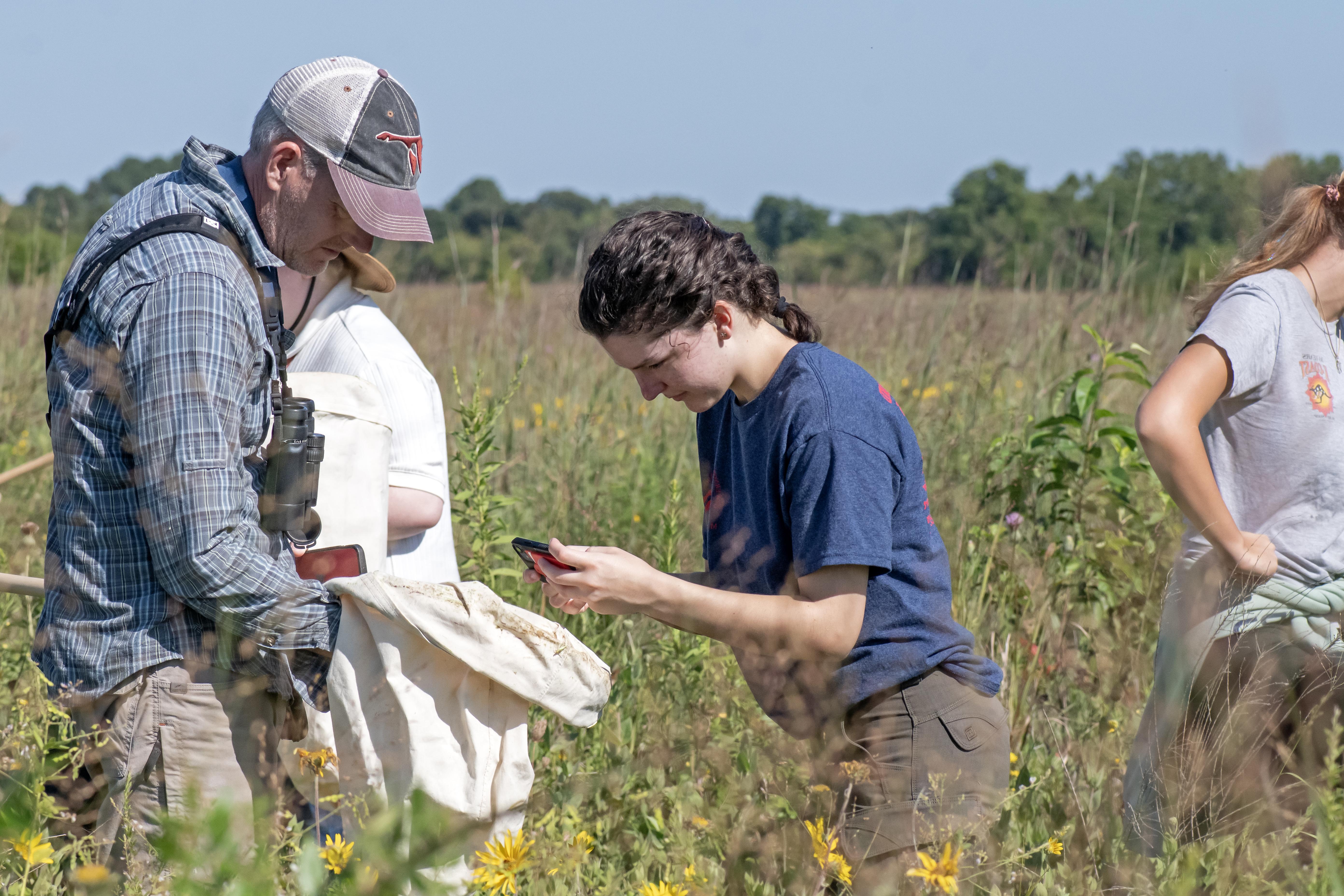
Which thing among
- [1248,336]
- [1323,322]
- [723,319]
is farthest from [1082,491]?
[723,319]

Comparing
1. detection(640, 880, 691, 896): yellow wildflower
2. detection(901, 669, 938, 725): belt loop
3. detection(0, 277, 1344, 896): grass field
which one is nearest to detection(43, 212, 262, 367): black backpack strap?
detection(0, 277, 1344, 896): grass field

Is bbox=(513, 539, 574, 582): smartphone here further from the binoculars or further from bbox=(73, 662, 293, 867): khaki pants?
bbox=(73, 662, 293, 867): khaki pants

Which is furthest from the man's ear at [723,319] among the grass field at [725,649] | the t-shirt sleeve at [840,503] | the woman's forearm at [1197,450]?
the woman's forearm at [1197,450]

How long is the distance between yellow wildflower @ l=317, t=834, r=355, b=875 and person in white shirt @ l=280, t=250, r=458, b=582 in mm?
767

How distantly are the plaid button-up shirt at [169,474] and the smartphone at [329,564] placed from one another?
0.06m

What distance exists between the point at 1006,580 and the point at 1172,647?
118 centimetres

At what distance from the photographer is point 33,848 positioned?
1.30m

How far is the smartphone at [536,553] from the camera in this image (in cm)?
183

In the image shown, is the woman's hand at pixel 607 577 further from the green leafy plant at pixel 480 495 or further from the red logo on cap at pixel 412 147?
the green leafy plant at pixel 480 495

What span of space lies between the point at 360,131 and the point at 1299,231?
189 centimetres

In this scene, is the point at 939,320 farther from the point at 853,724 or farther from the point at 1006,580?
the point at 853,724

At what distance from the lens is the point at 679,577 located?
1.99 m

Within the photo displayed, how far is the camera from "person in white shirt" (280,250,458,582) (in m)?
2.31

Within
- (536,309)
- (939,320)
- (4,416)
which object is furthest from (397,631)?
(536,309)
